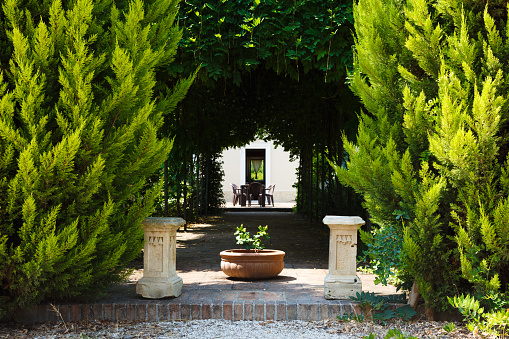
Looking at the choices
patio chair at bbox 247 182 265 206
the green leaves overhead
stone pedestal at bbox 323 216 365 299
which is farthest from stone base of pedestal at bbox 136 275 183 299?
patio chair at bbox 247 182 265 206

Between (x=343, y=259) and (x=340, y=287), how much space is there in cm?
26

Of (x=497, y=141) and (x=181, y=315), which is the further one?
(x=181, y=315)

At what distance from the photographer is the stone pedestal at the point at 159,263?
14.3 feet

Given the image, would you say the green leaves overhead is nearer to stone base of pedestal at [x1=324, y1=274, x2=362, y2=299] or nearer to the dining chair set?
stone base of pedestal at [x1=324, y1=274, x2=362, y2=299]

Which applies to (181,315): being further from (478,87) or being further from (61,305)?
(478,87)

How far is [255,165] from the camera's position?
29.1m

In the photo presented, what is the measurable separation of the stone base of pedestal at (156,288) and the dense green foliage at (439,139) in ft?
6.21

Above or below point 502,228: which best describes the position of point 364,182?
above

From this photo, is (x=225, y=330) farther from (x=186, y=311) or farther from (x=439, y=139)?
(x=439, y=139)

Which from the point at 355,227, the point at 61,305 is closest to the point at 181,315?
the point at 61,305

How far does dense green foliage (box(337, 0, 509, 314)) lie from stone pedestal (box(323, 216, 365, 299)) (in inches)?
11.3

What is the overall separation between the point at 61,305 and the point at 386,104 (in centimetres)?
338

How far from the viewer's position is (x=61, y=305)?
411cm

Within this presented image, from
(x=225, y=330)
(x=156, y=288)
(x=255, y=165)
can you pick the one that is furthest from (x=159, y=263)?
(x=255, y=165)
